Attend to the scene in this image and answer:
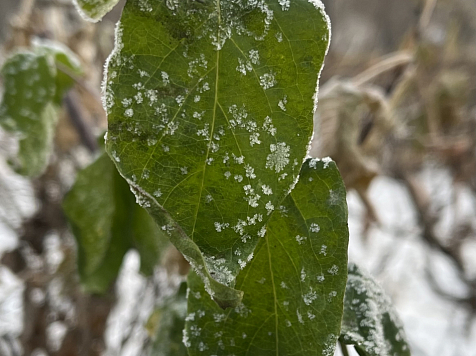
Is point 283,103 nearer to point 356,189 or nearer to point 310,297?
point 310,297

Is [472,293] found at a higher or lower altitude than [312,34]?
higher

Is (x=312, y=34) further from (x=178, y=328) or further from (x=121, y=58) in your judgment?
(x=178, y=328)

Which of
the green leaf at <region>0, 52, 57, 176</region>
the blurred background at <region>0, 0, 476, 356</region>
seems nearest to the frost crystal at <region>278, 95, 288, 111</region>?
the blurred background at <region>0, 0, 476, 356</region>

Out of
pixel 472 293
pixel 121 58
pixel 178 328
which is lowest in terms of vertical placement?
pixel 178 328

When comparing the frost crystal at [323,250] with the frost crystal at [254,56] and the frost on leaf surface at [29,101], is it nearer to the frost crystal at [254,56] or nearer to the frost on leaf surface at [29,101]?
the frost crystal at [254,56]

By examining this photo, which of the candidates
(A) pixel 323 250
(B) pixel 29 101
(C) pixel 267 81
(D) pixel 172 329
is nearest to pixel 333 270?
(A) pixel 323 250

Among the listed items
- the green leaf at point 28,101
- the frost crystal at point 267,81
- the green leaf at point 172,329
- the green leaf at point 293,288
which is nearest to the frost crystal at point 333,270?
the green leaf at point 293,288

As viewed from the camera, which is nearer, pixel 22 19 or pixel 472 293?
pixel 22 19

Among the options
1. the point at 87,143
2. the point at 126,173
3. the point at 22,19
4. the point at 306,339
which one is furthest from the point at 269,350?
the point at 22,19
